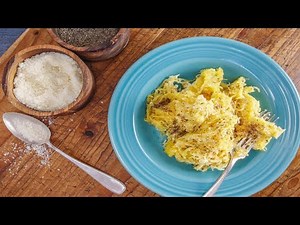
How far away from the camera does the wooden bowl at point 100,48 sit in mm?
1639

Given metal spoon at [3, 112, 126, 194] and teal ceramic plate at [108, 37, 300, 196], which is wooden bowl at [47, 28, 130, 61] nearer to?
teal ceramic plate at [108, 37, 300, 196]

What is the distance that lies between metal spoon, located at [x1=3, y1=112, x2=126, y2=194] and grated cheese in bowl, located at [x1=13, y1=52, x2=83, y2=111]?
0.09m

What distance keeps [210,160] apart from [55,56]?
0.61 m

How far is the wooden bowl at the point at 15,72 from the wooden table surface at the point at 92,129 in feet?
0.32

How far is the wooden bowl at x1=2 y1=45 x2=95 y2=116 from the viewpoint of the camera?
163 centimetres

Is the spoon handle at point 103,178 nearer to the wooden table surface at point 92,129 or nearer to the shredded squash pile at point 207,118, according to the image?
the wooden table surface at point 92,129

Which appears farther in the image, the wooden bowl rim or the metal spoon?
the metal spoon

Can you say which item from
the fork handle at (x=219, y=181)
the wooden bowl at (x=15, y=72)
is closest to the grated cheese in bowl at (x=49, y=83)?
the wooden bowl at (x=15, y=72)

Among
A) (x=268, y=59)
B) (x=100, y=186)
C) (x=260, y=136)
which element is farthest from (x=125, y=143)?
(x=268, y=59)

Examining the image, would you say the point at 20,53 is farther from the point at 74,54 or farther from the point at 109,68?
the point at 109,68

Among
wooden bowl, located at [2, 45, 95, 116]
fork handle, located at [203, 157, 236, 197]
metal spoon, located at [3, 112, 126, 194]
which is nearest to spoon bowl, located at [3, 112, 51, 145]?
metal spoon, located at [3, 112, 126, 194]

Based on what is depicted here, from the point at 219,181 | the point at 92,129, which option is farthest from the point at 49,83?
the point at 219,181

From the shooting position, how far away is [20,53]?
1.66 metres

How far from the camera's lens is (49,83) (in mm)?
1683
